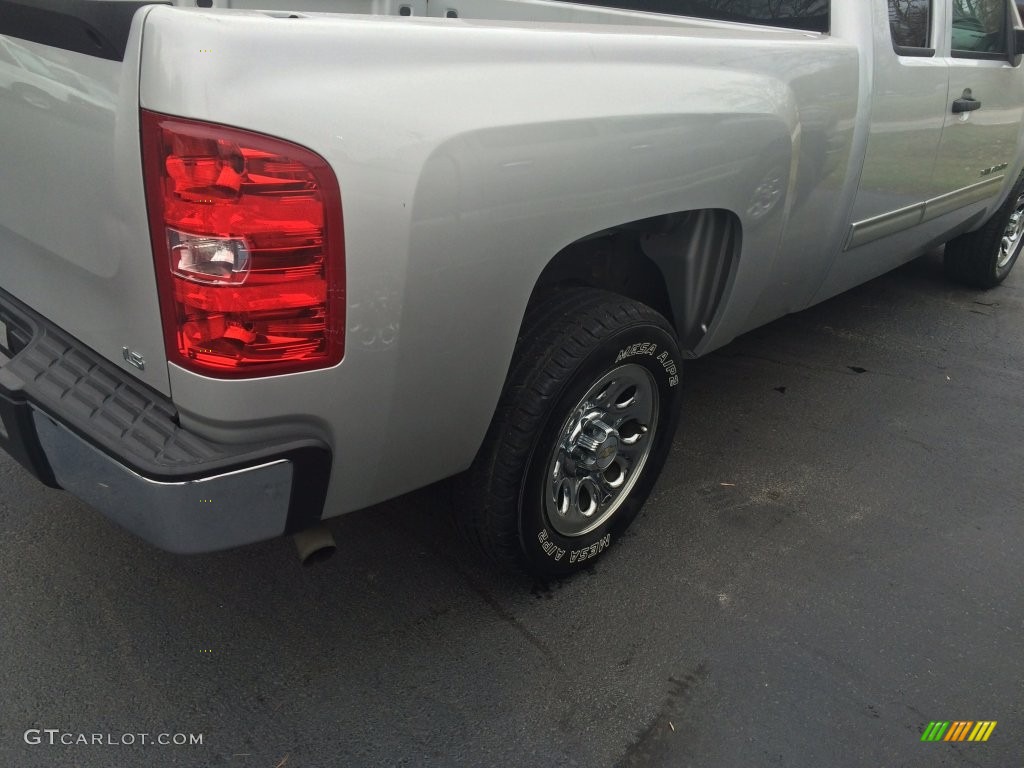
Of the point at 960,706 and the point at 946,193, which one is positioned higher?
the point at 946,193

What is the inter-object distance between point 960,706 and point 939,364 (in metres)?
2.43

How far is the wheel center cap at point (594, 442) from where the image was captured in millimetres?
2342

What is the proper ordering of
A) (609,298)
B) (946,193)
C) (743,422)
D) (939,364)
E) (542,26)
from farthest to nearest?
1. (939,364)
2. (946,193)
3. (743,422)
4. (609,298)
5. (542,26)

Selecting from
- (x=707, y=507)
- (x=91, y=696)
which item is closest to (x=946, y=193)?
(x=707, y=507)

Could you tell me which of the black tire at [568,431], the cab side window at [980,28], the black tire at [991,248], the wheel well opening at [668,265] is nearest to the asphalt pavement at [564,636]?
the black tire at [568,431]

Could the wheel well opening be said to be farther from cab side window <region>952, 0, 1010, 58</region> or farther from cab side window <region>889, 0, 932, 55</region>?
cab side window <region>952, 0, 1010, 58</region>

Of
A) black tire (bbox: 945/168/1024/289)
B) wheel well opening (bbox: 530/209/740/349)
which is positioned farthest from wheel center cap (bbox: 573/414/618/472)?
black tire (bbox: 945/168/1024/289)

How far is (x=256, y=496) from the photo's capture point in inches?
63.1

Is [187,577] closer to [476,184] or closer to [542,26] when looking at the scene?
[476,184]

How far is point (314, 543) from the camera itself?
1.84 meters

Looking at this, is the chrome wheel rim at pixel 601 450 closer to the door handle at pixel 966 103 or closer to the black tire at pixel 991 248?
the door handle at pixel 966 103

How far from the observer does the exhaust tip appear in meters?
1.84

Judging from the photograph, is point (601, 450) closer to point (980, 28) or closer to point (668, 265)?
point (668, 265)

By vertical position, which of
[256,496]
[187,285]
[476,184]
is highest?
[476,184]
